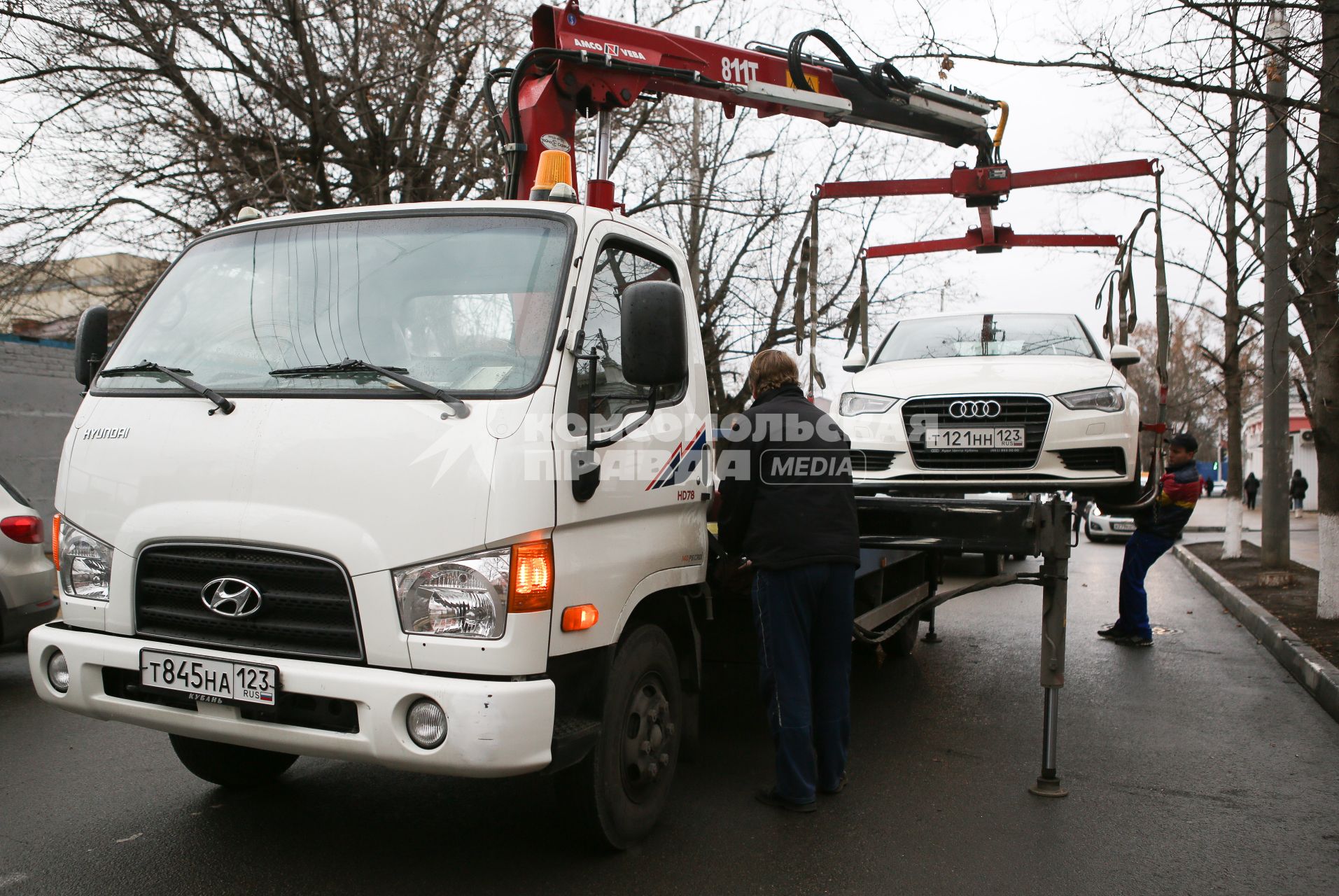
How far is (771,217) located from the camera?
1727 cm

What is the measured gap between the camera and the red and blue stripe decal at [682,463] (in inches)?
154

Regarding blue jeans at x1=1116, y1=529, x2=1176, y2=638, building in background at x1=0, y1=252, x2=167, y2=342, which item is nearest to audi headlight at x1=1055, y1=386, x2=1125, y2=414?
blue jeans at x1=1116, y1=529, x2=1176, y2=638

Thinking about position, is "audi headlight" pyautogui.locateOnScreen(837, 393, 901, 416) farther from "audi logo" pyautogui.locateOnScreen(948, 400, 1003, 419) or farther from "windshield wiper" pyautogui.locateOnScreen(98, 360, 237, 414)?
"windshield wiper" pyautogui.locateOnScreen(98, 360, 237, 414)

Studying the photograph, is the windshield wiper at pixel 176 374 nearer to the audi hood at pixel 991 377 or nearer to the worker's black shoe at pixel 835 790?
the worker's black shoe at pixel 835 790

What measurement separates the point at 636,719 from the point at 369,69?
12159 mm

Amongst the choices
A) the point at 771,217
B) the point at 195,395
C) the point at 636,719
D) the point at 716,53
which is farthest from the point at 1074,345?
the point at 771,217

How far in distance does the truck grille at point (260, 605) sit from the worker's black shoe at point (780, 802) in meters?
2.07

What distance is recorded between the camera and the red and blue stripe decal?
154 inches

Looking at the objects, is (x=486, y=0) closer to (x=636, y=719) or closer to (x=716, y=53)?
(x=716, y=53)

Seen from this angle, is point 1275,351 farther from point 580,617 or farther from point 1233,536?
point 580,617

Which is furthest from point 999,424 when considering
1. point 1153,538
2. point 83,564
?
point 83,564

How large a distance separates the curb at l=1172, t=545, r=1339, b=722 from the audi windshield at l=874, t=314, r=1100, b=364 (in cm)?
252

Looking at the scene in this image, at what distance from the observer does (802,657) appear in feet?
14.1

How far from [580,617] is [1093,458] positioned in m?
3.81
